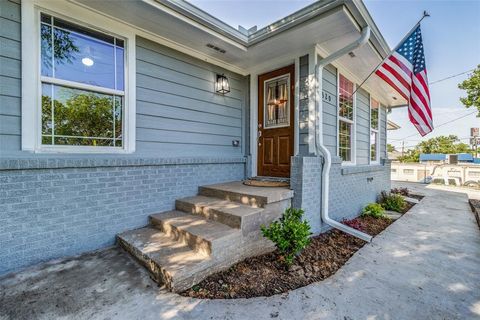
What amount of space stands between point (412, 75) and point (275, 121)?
226cm

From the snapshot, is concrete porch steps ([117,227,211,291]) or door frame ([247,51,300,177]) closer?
concrete porch steps ([117,227,211,291])

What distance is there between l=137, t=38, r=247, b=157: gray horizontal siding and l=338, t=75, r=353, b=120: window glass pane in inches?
81.6

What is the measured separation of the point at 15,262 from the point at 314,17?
4351 mm

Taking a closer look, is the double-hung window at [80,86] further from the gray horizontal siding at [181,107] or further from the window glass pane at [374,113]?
the window glass pane at [374,113]

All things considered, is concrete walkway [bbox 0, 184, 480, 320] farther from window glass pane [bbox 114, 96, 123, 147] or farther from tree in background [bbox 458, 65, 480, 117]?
tree in background [bbox 458, 65, 480, 117]

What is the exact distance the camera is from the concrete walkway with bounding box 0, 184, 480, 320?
1.67 meters

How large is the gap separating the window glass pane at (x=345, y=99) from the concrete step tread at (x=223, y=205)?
9.64 ft

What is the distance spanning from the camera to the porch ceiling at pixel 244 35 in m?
2.68

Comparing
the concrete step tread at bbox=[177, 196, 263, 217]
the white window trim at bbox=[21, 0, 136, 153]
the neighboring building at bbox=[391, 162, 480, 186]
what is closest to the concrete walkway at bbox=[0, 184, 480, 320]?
the concrete step tread at bbox=[177, 196, 263, 217]

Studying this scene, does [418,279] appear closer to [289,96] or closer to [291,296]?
[291,296]

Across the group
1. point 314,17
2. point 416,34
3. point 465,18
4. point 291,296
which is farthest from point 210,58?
point 465,18

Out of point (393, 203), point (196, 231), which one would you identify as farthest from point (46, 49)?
point (393, 203)

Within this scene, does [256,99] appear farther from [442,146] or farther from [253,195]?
[442,146]

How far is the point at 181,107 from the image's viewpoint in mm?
3590
